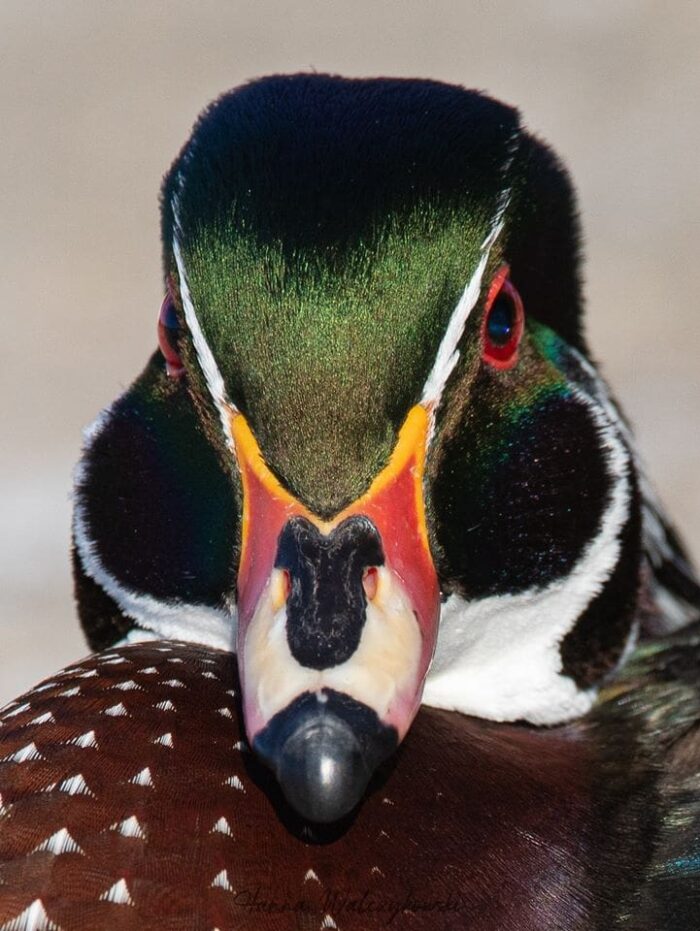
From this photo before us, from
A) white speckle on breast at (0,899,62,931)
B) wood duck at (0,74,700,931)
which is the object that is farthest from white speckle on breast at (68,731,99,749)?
white speckle on breast at (0,899,62,931)

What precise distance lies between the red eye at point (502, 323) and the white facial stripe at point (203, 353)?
299 millimetres

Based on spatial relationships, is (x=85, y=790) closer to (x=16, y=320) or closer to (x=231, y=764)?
(x=231, y=764)

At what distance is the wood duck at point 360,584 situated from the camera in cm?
157

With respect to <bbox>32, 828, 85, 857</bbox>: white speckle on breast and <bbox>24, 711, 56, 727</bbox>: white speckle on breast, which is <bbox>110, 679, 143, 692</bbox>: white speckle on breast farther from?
<bbox>32, 828, 85, 857</bbox>: white speckle on breast

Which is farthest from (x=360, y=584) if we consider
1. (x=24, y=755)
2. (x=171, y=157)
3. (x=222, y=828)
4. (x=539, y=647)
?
(x=171, y=157)

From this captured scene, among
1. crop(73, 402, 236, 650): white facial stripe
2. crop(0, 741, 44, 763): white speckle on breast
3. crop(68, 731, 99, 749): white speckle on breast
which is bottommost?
crop(68, 731, 99, 749): white speckle on breast

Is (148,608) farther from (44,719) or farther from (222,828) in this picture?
(222,828)

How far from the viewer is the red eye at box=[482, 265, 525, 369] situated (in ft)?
6.09

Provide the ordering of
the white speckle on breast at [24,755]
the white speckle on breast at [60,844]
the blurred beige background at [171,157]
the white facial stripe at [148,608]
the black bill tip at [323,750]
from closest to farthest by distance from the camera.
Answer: the black bill tip at [323,750] → the white speckle on breast at [60,844] → the white speckle on breast at [24,755] → the white facial stripe at [148,608] → the blurred beige background at [171,157]

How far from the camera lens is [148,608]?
2.04 metres

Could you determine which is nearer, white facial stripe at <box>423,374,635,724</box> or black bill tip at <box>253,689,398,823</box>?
black bill tip at <box>253,689,398,823</box>

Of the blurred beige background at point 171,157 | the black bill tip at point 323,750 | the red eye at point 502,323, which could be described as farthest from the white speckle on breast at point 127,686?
the blurred beige background at point 171,157

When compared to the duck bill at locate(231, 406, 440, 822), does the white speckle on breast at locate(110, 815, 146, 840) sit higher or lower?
lower

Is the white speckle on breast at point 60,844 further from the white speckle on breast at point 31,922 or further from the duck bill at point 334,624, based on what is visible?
the duck bill at point 334,624
